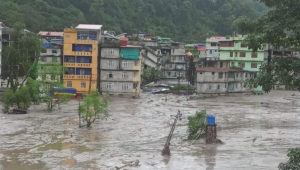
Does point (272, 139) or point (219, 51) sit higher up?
point (219, 51)

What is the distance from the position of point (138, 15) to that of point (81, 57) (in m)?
48.2

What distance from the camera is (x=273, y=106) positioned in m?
40.8

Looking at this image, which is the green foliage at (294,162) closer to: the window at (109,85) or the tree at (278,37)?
the tree at (278,37)

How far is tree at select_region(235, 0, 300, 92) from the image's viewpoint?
812cm

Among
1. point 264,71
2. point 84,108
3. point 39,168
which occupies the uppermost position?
point 264,71

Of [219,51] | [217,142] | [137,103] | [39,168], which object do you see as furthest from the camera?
[219,51]

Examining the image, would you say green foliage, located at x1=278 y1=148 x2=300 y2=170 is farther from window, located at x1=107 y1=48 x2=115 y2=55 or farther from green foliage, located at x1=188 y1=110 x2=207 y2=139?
window, located at x1=107 y1=48 x2=115 y2=55

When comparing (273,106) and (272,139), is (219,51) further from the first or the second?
(272,139)

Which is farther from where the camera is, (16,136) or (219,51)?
(219,51)

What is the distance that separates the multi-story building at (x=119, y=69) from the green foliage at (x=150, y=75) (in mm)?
10770

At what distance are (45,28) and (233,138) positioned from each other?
186 ft

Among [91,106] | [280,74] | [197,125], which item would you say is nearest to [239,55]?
[91,106]

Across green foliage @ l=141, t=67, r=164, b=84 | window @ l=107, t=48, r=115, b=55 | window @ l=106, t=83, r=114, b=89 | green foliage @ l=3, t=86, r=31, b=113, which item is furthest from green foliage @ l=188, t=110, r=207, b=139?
green foliage @ l=141, t=67, r=164, b=84

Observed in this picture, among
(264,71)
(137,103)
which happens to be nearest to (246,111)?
(137,103)
